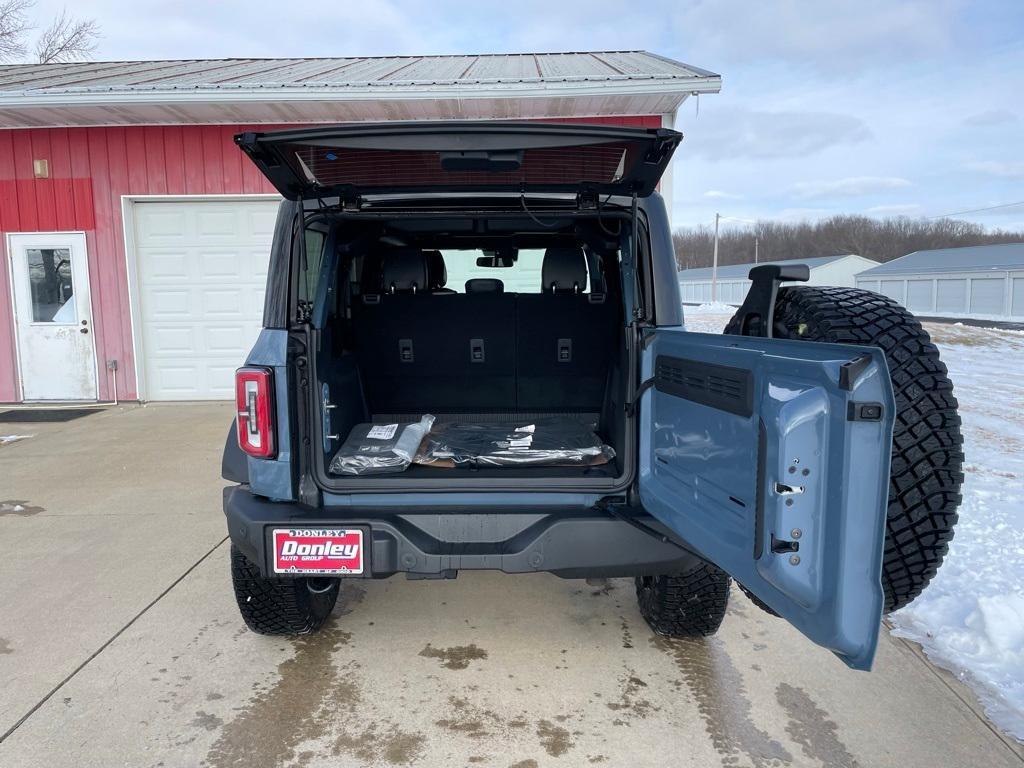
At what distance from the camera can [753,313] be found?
7.32ft

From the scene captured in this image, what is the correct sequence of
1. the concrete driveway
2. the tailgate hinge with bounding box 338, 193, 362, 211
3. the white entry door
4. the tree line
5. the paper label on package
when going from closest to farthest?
the concrete driveway < the tailgate hinge with bounding box 338, 193, 362, 211 < the paper label on package < the white entry door < the tree line

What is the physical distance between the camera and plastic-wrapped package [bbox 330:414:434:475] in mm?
2631

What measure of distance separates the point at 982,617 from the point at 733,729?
131 cm

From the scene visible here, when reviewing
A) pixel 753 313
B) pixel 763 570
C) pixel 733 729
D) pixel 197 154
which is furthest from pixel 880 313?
pixel 197 154

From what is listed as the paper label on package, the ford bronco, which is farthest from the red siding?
the paper label on package

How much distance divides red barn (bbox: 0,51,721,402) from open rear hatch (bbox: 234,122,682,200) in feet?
18.4

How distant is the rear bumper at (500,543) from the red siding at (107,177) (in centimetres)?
668

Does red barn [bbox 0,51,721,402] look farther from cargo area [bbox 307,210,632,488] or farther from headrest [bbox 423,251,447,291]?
cargo area [bbox 307,210,632,488]

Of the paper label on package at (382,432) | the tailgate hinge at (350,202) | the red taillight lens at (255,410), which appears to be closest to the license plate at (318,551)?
the red taillight lens at (255,410)

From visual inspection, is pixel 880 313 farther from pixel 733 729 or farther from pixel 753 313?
pixel 733 729

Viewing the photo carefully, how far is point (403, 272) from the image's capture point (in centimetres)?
350

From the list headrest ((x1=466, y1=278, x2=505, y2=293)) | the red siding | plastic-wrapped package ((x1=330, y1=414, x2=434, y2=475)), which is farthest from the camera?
the red siding

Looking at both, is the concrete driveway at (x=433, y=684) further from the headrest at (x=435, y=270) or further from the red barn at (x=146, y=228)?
the red barn at (x=146, y=228)

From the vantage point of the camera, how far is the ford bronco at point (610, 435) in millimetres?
1567
